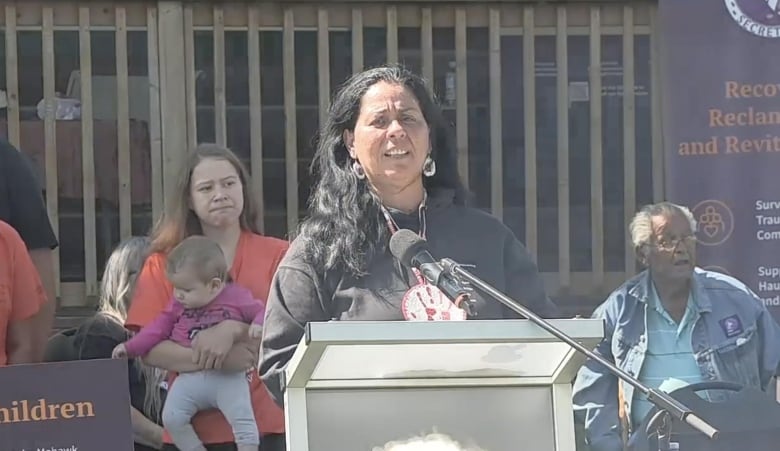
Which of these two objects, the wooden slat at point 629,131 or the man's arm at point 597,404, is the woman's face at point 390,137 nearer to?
the man's arm at point 597,404

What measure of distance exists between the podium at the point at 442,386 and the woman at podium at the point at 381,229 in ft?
0.92

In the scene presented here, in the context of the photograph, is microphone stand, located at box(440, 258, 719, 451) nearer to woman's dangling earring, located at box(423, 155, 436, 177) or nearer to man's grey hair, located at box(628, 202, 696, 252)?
woman's dangling earring, located at box(423, 155, 436, 177)

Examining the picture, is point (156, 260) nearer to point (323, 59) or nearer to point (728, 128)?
point (323, 59)

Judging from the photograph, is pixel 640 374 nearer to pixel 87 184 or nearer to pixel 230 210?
pixel 230 210

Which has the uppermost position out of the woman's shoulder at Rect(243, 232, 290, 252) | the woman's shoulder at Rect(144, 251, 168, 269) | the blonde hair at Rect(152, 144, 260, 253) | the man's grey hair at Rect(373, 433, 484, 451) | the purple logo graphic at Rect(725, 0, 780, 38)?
the purple logo graphic at Rect(725, 0, 780, 38)

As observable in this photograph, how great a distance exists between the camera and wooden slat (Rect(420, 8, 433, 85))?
5.85 meters

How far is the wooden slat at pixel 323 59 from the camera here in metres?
5.80

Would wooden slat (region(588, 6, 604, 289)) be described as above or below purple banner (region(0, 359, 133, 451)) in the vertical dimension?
above

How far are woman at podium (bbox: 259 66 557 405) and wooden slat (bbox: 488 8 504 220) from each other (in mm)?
2786

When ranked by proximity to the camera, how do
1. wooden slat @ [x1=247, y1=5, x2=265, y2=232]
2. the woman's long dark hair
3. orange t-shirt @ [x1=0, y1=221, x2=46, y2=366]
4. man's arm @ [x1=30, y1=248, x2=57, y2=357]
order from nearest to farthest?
the woman's long dark hair → orange t-shirt @ [x1=0, y1=221, x2=46, y2=366] → man's arm @ [x1=30, y1=248, x2=57, y2=357] → wooden slat @ [x1=247, y1=5, x2=265, y2=232]

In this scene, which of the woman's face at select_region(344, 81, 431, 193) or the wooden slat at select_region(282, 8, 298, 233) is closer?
the woman's face at select_region(344, 81, 431, 193)

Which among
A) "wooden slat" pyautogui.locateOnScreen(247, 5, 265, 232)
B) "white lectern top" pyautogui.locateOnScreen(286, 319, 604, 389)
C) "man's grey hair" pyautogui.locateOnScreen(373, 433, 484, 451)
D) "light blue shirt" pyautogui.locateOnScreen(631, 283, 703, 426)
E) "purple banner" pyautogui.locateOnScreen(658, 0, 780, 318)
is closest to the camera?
"white lectern top" pyautogui.locateOnScreen(286, 319, 604, 389)

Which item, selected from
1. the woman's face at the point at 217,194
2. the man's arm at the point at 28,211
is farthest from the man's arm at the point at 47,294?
the woman's face at the point at 217,194

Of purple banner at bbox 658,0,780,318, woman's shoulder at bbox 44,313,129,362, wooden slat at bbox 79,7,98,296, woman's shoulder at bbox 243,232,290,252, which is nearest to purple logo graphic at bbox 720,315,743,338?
purple banner at bbox 658,0,780,318
